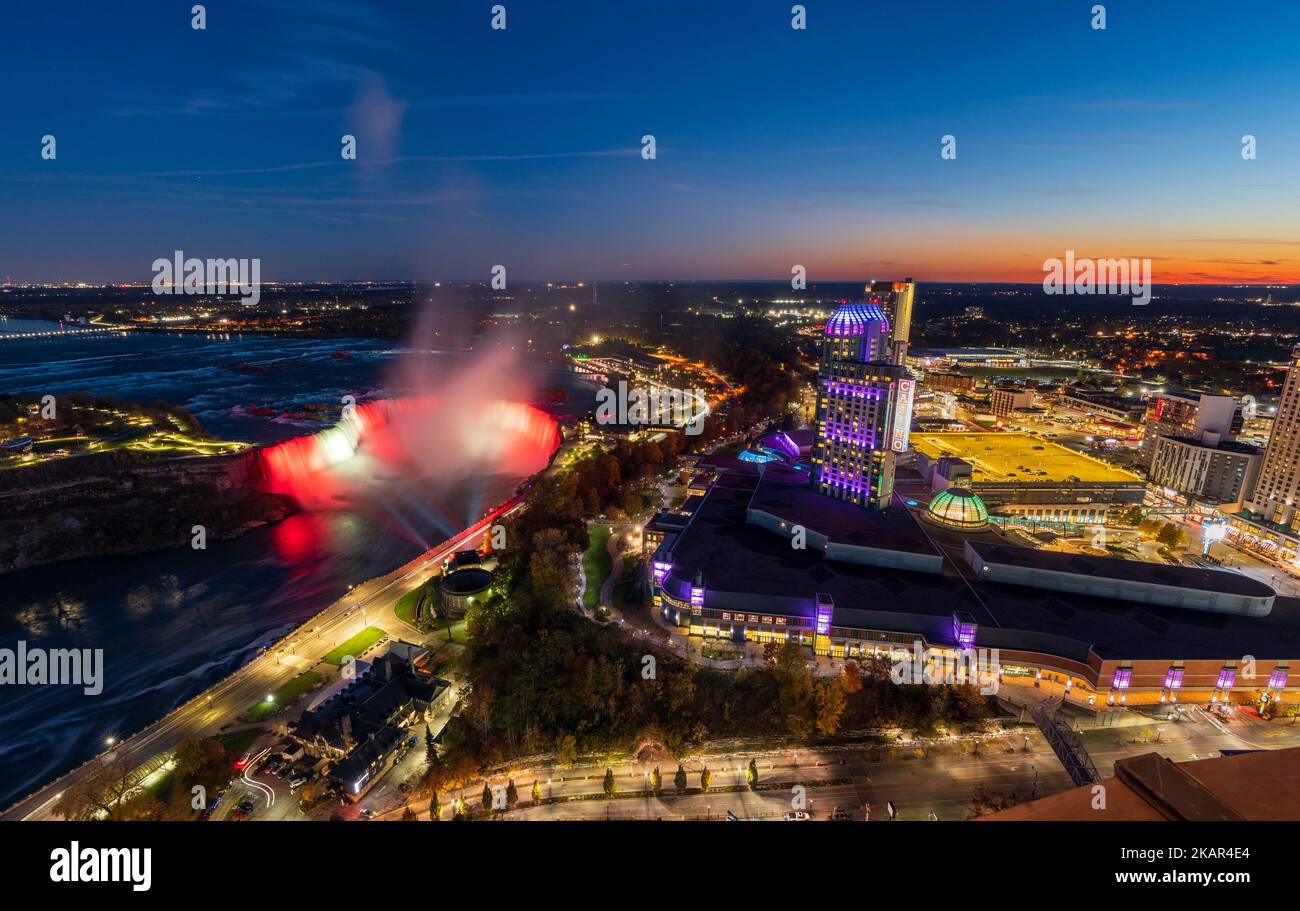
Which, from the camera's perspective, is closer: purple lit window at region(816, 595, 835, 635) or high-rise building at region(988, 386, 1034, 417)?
purple lit window at region(816, 595, 835, 635)

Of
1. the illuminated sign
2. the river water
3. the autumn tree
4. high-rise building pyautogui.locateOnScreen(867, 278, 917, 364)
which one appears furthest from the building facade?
the river water

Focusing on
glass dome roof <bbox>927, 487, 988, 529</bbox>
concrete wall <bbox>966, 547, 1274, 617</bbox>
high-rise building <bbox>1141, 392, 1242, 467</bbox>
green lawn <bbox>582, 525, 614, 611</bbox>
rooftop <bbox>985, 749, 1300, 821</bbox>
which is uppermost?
high-rise building <bbox>1141, 392, 1242, 467</bbox>

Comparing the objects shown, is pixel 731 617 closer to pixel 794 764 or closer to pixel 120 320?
pixel 794 764

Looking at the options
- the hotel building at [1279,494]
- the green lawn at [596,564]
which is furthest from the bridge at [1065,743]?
the hotel building at [1279,494]

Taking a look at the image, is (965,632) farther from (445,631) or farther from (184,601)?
(184,601)

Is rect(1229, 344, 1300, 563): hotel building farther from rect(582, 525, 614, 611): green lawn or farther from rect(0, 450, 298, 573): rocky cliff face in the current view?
rect(0, 450, 298, 573): rocky cliff face

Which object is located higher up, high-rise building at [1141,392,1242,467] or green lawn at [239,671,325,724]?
high-rise building at [1141,392,1242,467]

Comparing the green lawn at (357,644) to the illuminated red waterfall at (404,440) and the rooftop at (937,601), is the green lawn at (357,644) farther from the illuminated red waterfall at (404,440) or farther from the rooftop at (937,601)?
the illuminated red waterfall at (404,440)
